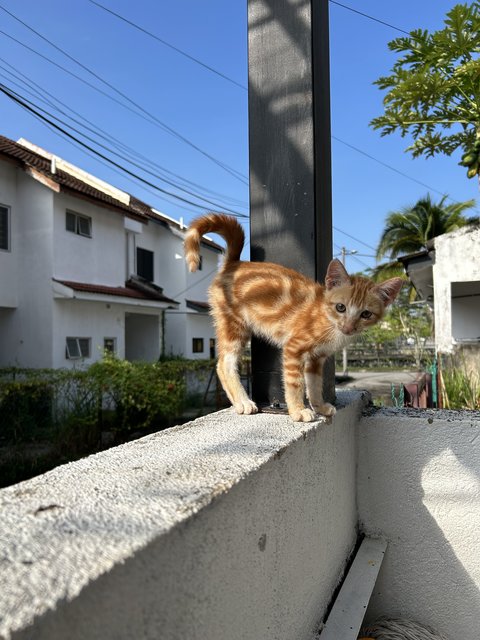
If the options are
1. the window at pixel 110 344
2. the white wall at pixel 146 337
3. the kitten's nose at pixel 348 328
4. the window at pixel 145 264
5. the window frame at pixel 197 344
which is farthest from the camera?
the window frame at pixel 197 344

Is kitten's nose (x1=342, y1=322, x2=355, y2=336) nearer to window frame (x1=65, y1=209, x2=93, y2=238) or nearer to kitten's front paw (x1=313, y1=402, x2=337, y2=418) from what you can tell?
kitten's front paw (x1=313, y1=402, x2=337, y2=418)

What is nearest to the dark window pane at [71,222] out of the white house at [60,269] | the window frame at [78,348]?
the white house at [60,269]

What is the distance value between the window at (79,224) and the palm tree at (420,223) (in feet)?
39.0

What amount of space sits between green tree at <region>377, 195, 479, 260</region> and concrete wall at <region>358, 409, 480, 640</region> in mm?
16298

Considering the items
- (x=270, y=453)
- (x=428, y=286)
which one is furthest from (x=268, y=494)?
(x=428, y=286)

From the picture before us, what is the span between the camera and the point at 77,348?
8875mm

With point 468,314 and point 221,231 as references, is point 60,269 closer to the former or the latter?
point 221,231

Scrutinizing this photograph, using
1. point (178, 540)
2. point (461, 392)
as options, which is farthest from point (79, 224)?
point (178, 540)

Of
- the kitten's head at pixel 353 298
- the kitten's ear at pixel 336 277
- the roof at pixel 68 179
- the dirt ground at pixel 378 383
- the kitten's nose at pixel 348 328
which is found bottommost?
the dirt ground at pixel 378 383

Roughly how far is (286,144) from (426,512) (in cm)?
157

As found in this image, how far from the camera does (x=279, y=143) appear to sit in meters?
1.81

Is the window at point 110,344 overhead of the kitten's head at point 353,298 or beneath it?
beneath

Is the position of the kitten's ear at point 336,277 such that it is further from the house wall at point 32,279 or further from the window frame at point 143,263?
the window frame at point 143,263

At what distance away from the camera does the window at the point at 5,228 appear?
8094 millimetres
